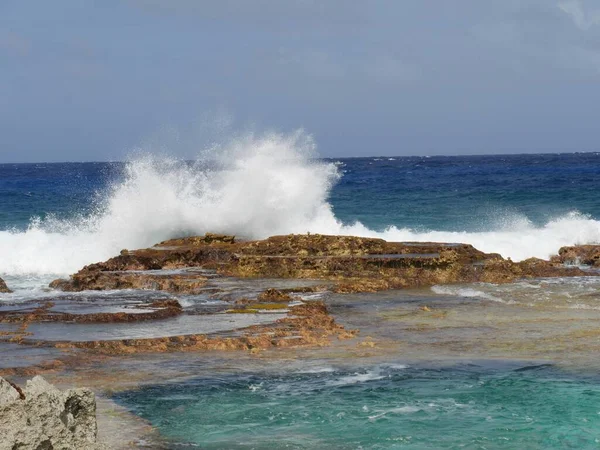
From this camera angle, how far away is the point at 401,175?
67750 millimetres

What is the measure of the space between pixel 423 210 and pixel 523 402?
110 ft

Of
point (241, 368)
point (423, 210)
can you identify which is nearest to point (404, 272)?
point (241, 368)

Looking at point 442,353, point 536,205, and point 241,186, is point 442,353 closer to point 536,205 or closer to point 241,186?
point 241,186

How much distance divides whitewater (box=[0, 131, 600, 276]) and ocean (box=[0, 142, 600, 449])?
0.13 feet

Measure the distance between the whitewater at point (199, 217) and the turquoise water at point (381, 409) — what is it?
1468 centimetres

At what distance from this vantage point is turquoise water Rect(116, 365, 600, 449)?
7.38 meters

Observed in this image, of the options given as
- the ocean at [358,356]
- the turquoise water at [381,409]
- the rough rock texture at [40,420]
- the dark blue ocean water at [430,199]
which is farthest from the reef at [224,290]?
the dark blue ocean water at [430,199]

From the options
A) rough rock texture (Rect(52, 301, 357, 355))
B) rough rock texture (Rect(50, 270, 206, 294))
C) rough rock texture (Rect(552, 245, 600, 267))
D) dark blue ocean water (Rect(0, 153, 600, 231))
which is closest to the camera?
rough rock texture (Rect(52, 301, 357, 355))

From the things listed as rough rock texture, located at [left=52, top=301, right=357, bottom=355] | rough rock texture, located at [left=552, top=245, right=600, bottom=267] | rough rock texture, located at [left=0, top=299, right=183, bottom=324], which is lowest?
rough rock texture, located at [left=52, top=301, right=357, bottom=355]

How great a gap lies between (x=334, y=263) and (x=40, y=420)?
12.4m

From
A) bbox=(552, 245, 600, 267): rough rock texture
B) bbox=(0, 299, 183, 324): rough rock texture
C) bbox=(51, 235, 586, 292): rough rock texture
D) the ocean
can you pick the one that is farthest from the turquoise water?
bbox=(552, 245, 600, 267): rough rock texture

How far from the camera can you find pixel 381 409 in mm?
8195

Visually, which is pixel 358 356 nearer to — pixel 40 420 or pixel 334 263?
pixel 40 420

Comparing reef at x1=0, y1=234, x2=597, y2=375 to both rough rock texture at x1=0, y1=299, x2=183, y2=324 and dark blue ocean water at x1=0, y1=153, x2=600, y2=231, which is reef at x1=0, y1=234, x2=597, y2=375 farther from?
dark blue ocean water at x1=0, y1=153, x2=600, y2=231
